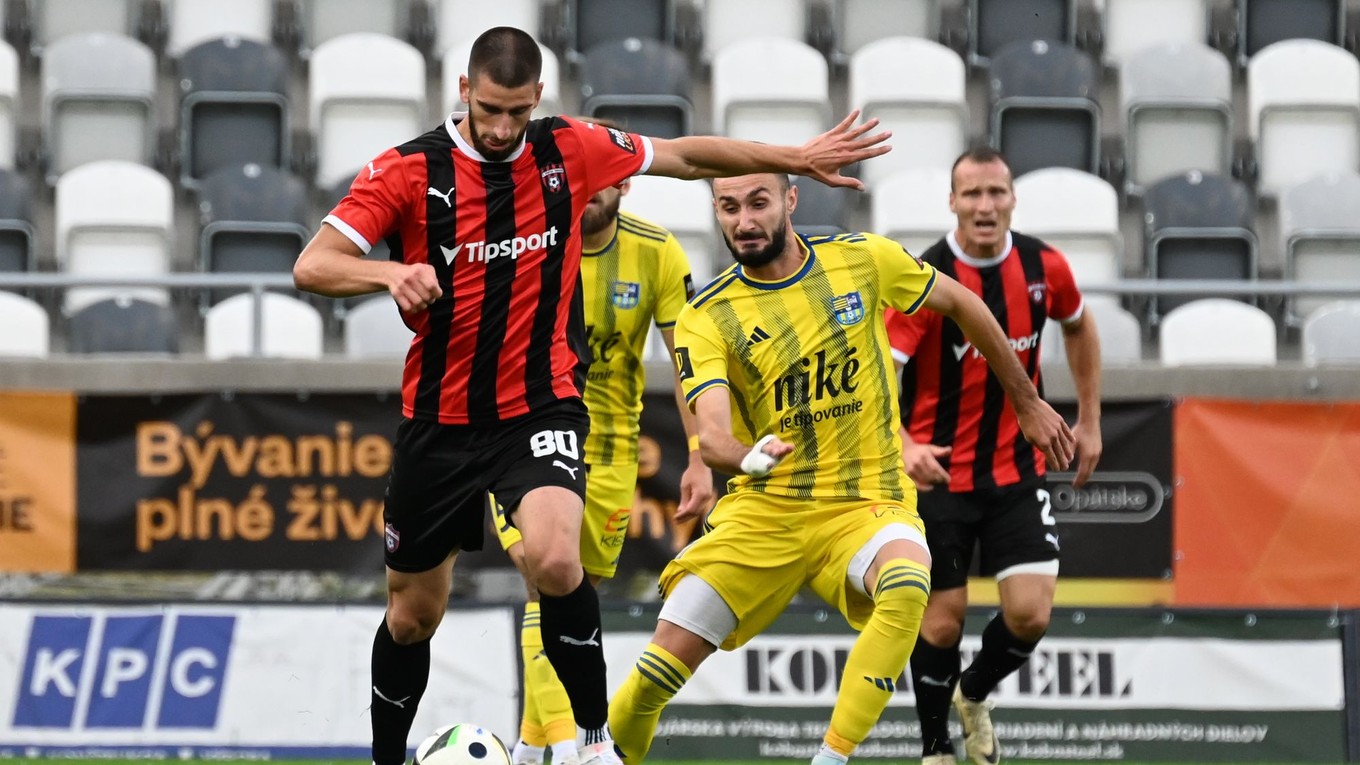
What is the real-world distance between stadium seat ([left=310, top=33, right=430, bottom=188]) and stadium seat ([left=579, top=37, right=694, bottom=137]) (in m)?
1.22

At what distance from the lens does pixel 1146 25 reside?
14469 millimetres

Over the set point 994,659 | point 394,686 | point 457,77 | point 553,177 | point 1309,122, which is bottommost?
point 994,659

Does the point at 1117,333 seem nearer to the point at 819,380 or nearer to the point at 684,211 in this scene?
the point at 684,211

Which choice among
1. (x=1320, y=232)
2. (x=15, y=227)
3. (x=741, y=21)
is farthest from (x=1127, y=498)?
(x=15, y=227)

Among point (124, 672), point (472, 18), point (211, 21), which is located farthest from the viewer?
point (472, 18)

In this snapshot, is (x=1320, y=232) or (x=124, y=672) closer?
(x=124, y=672)

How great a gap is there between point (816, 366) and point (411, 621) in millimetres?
1631

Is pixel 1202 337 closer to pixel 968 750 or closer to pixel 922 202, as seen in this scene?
pixel 922 202

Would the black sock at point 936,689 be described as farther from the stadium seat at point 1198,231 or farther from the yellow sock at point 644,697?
the stadium seat at point 1198,231

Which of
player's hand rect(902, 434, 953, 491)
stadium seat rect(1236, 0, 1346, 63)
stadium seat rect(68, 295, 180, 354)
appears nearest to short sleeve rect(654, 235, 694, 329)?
player's hand rect(902, 434, 953, 491)

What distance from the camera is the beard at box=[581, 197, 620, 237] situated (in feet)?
24.9

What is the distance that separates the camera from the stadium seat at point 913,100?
13.4m

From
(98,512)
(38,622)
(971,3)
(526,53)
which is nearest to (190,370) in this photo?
(98,512)

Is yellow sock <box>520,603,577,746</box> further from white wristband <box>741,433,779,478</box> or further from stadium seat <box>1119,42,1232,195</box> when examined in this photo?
stadium seat <box>1119,42,1232,195</box>
